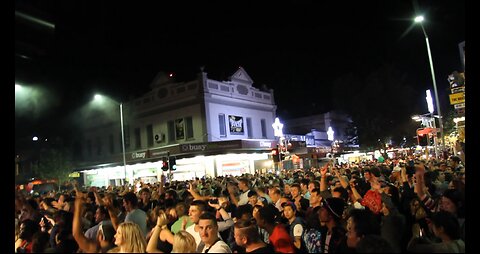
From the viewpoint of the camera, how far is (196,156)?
98.6 ft

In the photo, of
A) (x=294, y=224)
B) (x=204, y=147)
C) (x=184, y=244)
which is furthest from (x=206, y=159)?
(x=184, y=244)

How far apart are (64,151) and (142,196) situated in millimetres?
35194

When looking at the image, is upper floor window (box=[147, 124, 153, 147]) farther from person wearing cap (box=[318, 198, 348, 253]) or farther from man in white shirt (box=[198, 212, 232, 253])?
man in white shirt (box=[198, 212, 232, 253])

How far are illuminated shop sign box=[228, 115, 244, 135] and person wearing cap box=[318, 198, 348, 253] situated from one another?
2770cm

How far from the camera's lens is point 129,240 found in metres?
4.24

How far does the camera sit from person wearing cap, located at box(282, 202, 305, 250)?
551cm

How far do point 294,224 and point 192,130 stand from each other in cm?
2755

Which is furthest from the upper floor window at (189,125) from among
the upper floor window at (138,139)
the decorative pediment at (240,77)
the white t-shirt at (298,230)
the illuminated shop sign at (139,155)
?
the white t-shirt at (298,230)

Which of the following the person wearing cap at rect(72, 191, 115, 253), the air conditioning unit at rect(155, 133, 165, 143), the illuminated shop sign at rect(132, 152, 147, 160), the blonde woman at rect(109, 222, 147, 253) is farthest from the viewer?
the air conditioning unit at rect(155, 133, 165, 143)

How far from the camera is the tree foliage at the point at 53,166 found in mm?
38934

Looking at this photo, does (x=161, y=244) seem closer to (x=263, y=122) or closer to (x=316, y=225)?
(x=316, y=225)

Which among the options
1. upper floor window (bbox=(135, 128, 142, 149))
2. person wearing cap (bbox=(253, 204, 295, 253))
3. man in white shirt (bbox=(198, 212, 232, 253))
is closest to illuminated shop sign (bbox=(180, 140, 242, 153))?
upper floor window (bbox=(135, 128, 142, 149))

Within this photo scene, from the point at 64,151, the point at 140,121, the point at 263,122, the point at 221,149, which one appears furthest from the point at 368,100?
the point at 64,151

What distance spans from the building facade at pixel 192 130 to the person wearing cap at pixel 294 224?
22.3 m
